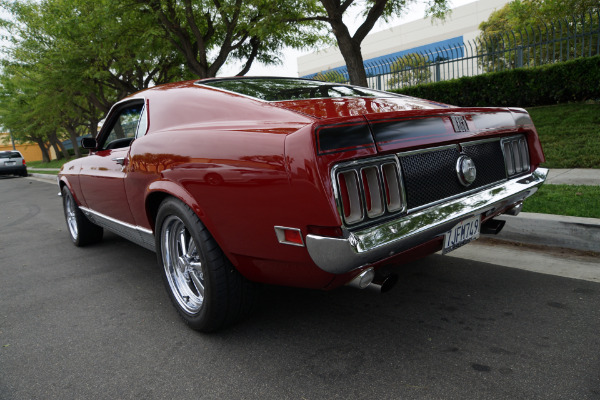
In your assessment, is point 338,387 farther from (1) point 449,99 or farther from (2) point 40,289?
(1) point 449,99

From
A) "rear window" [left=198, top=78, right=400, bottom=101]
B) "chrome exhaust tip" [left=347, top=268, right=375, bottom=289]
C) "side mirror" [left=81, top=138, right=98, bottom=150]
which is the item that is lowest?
"chrome exhaust tip" [left=347, top=268, right=375, bottom=289]

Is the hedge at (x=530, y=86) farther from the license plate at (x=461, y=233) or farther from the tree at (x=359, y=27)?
the license plate at (x=461, y=233)

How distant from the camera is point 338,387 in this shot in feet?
6.68

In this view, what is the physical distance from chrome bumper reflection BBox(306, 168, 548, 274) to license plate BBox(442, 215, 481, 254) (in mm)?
47

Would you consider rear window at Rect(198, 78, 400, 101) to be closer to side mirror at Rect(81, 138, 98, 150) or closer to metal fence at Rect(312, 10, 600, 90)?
side mirror at Rect(81, 138, 98, 150)

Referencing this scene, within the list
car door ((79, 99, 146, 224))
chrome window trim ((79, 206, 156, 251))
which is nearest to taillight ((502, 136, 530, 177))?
chrome window trim ((79, 206, 156, 251))

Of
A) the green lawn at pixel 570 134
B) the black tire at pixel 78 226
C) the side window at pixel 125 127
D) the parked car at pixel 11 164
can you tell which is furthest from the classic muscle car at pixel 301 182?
the parked car at pixel 11 164

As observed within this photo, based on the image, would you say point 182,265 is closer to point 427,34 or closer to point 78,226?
point 78,226

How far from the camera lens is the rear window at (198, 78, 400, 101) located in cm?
281

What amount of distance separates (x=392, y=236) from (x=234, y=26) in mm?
12162

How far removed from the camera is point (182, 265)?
2.86m

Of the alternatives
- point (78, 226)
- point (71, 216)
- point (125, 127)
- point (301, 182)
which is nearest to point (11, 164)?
point (71, 216)

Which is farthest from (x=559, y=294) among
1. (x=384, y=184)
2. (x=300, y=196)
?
(x=300, y=196)

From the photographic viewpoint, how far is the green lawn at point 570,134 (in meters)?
6.59
